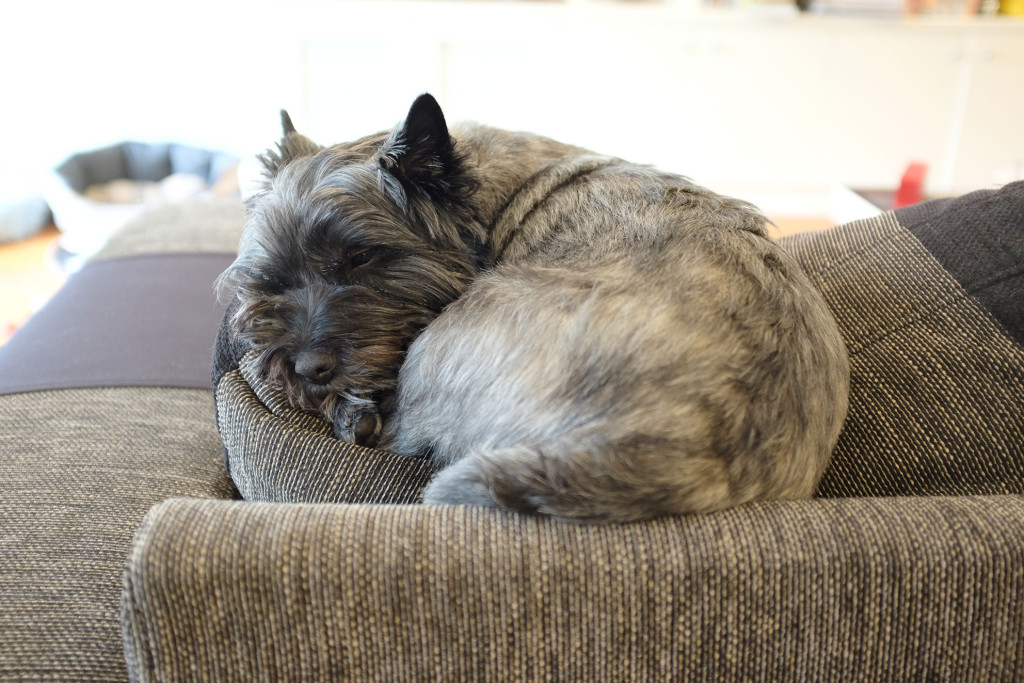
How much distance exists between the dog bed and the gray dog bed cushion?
10.9 ft

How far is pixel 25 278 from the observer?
422 centimetres

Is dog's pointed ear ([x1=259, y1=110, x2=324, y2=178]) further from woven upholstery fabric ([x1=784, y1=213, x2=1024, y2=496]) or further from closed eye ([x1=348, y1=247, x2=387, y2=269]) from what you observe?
woven upholstery fabric ([x1=784, y1=213, x2=1024, y2=496])

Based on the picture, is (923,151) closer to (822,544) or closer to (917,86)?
(917,86)

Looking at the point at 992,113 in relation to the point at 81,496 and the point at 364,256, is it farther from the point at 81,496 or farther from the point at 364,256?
the point at 81,496

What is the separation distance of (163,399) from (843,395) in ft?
5.33

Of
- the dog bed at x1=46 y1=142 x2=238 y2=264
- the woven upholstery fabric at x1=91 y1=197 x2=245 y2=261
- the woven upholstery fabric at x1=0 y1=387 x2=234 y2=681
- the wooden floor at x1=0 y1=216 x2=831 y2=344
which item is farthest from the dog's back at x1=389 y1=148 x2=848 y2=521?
the dog bed at x1=46 y1=142 x2=238 y2=264

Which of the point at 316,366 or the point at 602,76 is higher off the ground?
the point at 602,76

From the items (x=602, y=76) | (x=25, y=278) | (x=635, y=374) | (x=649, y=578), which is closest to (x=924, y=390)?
(x=635, y=374)

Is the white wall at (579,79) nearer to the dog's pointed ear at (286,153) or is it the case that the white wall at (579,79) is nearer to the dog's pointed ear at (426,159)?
the dog's pointed ear at (286,153)

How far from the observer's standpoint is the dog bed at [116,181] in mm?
4199

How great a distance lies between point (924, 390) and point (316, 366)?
1.07m

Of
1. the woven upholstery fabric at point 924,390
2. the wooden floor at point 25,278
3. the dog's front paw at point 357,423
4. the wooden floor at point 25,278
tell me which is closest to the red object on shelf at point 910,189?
the wooden floor at point 25,278

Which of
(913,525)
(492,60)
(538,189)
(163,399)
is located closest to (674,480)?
(913,525)

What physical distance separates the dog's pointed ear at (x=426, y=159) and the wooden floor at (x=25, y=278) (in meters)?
2.72
